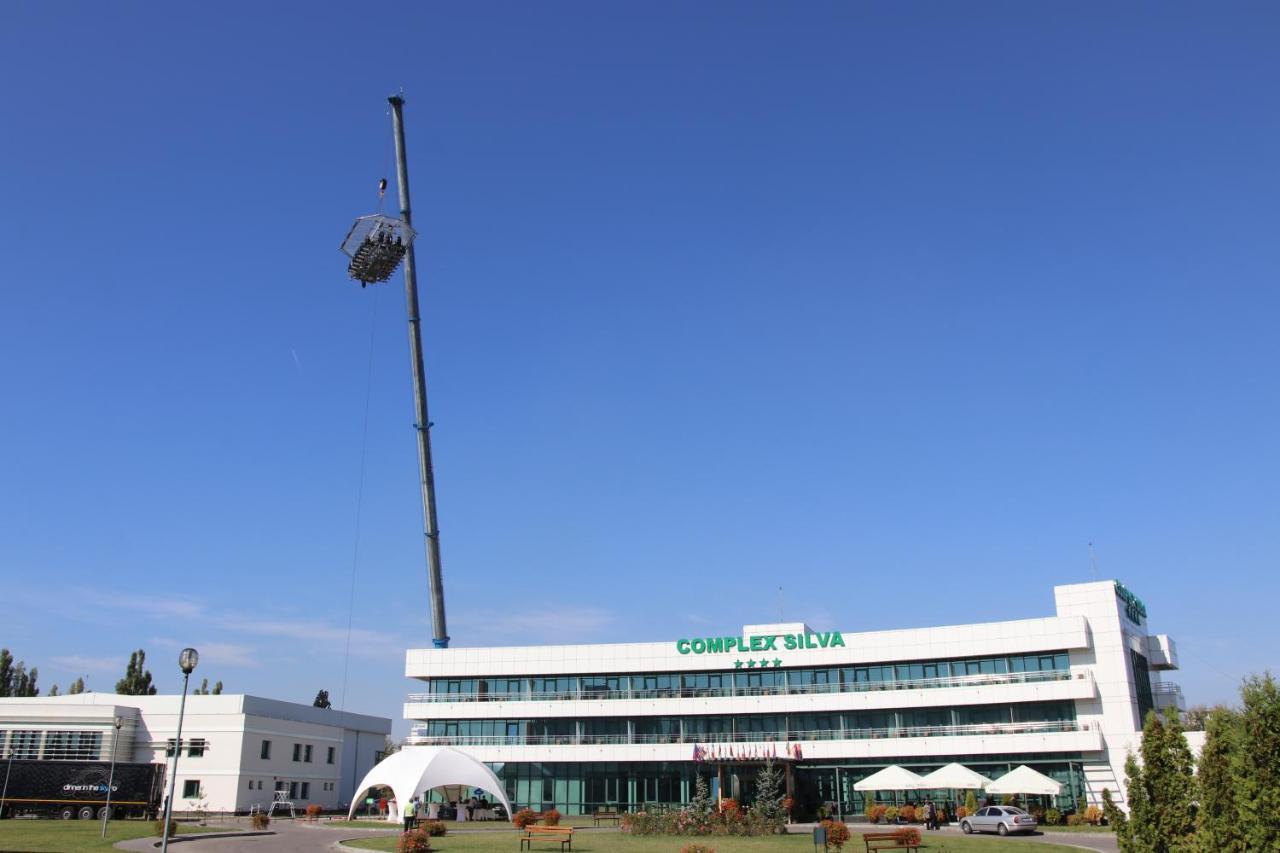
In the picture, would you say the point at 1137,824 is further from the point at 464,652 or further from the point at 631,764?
the point at 464,652

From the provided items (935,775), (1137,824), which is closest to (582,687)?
(935,775)

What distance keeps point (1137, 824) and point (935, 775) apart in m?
42.4

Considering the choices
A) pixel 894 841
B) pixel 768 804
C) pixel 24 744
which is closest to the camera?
pixel 894 841

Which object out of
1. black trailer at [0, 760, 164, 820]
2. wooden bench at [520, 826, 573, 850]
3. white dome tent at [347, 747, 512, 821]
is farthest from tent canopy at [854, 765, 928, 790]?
black trailer at [0, 760, 164, 820]

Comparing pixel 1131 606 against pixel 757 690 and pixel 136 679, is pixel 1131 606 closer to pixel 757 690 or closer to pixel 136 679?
pixel 757 690

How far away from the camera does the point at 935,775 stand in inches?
2377

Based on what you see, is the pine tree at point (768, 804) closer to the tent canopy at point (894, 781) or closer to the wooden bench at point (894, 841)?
the tent canopy at point (894, 781)

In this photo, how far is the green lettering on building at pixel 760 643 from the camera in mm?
77125

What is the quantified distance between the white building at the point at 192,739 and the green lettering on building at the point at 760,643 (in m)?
35.4

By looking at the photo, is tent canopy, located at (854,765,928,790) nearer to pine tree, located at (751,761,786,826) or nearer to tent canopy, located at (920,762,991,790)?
tent canopy, located at (920,762,991,790)

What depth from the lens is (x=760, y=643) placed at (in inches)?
3095

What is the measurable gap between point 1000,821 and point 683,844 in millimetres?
20388

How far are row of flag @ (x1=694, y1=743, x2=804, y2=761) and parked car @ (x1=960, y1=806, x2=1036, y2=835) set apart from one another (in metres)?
20.4

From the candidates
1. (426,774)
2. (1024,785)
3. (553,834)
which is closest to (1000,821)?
(1024,785)
